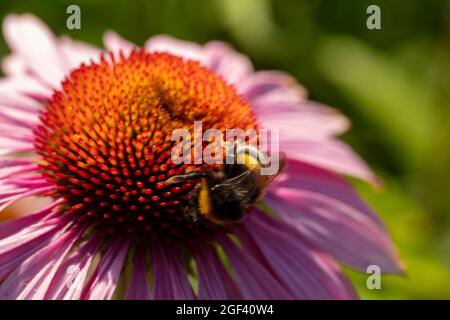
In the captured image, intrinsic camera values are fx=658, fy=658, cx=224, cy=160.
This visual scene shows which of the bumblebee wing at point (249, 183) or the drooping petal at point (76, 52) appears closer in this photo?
the bumblebee wing at point (249, 183)

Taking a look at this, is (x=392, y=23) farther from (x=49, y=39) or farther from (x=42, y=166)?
(x=42, y=166)

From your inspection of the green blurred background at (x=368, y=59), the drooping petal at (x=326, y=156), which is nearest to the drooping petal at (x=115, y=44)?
the green blurred background at (x=368, y=59)

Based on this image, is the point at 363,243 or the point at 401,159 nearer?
the point at 363,243

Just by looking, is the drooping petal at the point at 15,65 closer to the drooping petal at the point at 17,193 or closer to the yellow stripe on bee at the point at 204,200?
the drooping petal at the point at 17,193

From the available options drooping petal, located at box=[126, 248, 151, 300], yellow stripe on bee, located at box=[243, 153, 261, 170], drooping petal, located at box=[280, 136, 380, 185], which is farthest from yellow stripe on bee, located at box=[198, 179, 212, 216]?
drooping petal, located at box=[280, 136, 380, 185]

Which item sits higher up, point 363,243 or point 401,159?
point 401,159

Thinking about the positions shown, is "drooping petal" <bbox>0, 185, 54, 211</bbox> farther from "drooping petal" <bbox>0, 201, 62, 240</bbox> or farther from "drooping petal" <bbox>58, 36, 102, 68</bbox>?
"drooping petal" <bbox>58, 36, 102, 68</bbox>
